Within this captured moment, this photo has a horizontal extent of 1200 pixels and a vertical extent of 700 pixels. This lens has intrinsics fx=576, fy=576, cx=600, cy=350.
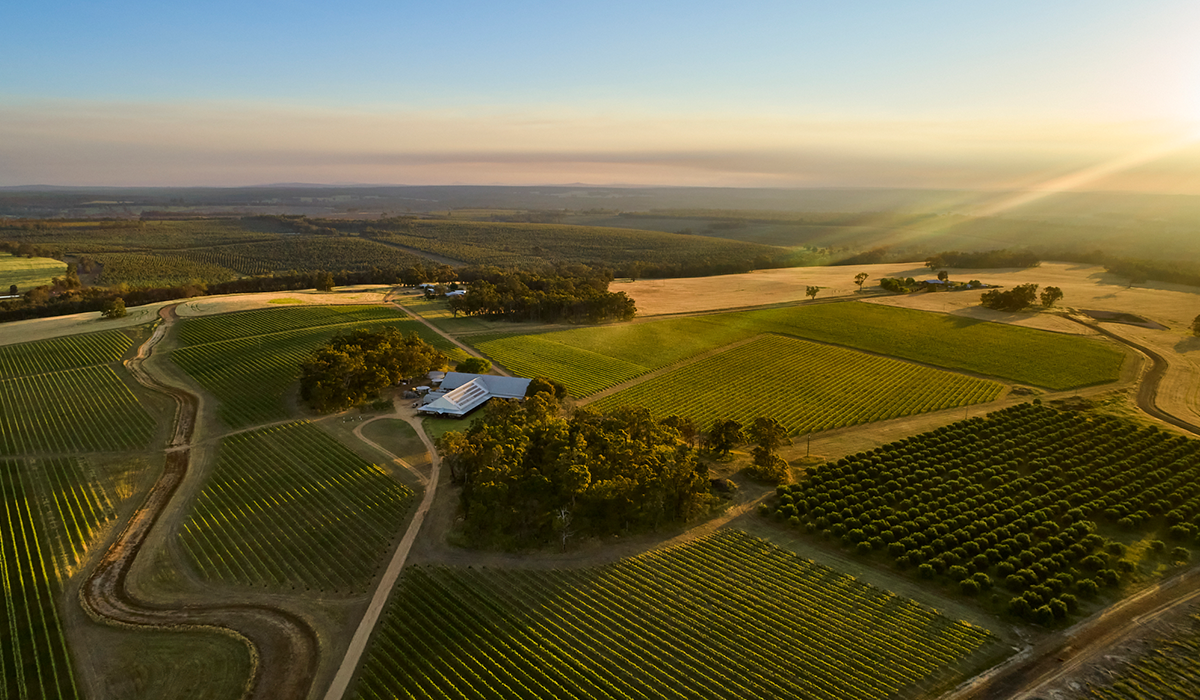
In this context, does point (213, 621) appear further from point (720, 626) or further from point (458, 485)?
point (720, 626)

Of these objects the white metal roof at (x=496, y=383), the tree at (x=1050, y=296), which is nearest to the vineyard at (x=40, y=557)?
the white metal roof at (x=496, y=383)

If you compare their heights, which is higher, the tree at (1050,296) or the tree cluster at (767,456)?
the tree at (1050,296)

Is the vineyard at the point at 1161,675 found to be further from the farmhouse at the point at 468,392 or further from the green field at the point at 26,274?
the green field at the point at 26,274

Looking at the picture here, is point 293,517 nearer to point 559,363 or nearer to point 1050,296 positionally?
point 559,363

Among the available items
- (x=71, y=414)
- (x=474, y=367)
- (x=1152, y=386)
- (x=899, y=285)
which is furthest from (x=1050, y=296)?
(x=71, y=414)

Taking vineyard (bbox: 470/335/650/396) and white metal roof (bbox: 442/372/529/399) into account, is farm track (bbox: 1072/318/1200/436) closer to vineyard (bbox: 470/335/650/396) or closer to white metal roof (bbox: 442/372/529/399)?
vineyard (bbox: 470/335/650/396)

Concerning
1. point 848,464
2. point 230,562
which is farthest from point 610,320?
point 230,562

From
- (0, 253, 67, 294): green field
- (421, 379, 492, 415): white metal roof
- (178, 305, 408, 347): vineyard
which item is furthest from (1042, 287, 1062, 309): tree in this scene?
(0, 253, 67, 294): green field
